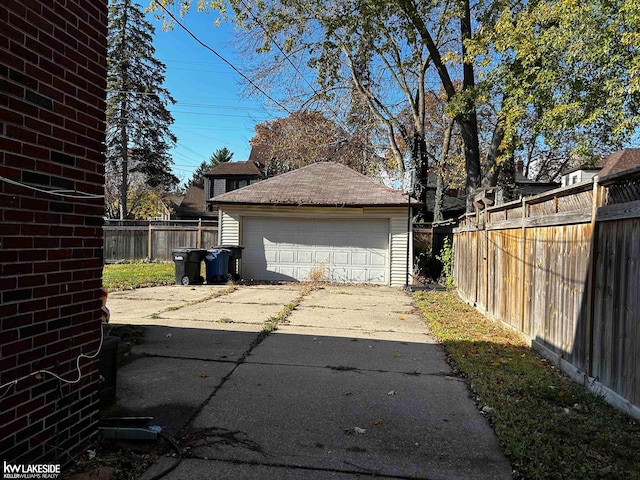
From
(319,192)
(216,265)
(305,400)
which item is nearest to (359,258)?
(319,192)

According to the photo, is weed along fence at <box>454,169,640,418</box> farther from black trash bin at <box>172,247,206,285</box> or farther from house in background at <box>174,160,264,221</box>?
house in background at <box>174,160,264,221</box>

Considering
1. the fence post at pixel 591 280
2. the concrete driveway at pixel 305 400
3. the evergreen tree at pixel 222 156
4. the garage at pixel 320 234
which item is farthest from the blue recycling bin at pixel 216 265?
the evergreen tree at pixel 222 156

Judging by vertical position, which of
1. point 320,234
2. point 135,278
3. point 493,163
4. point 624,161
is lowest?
point 135,278

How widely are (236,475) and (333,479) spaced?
0.59 meters

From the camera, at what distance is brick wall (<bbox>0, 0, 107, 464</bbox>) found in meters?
2.18

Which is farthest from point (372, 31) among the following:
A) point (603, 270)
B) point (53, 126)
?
point (53, 126)

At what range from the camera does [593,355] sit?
12.9 feet

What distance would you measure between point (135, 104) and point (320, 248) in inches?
785

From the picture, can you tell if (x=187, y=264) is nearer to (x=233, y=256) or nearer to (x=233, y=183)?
(x=233, y=256)

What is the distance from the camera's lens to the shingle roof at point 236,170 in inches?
1199

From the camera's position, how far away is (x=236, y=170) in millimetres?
30875

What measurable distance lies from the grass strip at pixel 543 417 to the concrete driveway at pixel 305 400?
162 mm

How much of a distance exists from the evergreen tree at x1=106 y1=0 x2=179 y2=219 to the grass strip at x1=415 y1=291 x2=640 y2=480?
2500 cm

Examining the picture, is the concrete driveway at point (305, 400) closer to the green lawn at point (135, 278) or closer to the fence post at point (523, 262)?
the fence post at point (523, 262)
